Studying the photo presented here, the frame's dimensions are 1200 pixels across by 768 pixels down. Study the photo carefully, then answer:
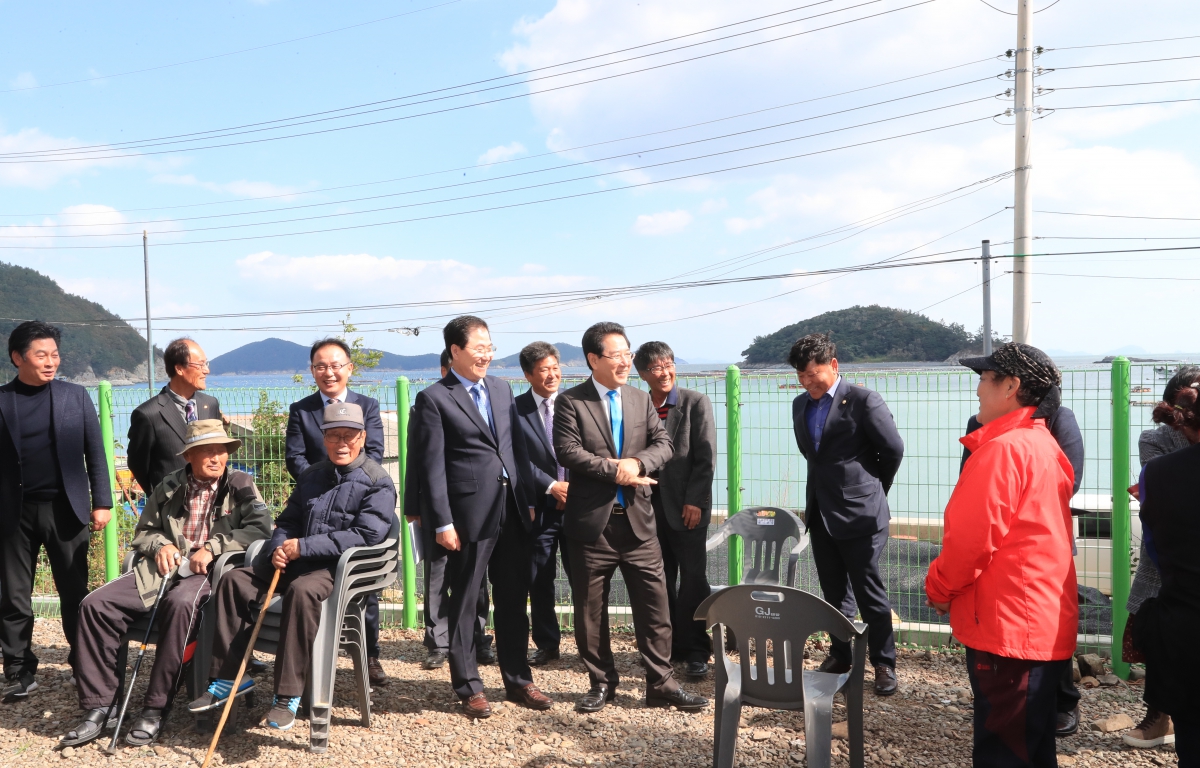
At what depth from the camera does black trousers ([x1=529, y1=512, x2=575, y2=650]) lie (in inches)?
194

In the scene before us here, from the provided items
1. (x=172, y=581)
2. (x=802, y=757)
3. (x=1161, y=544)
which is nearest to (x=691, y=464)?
(x=802, y=757)

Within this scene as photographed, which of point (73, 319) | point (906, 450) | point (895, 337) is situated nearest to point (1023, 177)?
point (906, 450)

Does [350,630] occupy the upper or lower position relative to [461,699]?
upper

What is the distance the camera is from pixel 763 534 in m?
4.71

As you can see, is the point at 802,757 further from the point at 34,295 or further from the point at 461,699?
the point at 34,295

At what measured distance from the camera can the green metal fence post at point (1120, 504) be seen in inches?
178

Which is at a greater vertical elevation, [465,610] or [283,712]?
[465,610]

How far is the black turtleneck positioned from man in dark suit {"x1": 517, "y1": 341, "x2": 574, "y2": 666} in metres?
2.67

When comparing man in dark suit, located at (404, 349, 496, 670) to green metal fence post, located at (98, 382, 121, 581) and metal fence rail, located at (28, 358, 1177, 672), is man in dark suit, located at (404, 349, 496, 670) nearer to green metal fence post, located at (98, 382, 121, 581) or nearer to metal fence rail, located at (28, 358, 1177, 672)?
metal fence rail, located at (28, 358, 1177, 672)

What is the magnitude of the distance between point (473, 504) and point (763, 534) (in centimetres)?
175

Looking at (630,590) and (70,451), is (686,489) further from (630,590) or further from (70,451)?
(70,451)

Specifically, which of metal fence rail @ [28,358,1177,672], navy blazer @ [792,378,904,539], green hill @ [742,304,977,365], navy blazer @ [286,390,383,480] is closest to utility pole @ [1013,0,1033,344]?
metal fence rail @ [28,358,1177,672]

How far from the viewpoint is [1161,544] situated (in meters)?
2.40

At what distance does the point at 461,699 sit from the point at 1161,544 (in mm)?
3197
